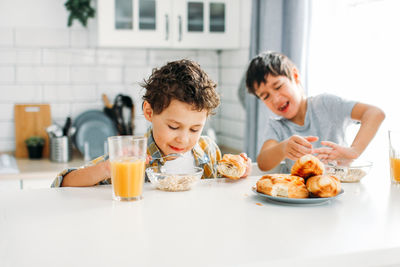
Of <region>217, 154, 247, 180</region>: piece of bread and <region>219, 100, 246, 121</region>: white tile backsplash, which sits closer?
<region>217, 154, 247, 180</region>: piece of bread

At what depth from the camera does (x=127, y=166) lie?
1111 mm

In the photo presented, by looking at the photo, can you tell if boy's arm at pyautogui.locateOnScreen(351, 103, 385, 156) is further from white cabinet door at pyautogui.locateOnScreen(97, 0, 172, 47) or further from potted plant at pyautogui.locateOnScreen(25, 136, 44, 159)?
potted plant at pyautogui.locateOnScreen(25, 136, 44, 159)

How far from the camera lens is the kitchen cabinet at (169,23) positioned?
2828 millimetres

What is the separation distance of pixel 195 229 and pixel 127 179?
0.28 meters

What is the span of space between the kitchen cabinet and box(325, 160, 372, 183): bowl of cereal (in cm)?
186

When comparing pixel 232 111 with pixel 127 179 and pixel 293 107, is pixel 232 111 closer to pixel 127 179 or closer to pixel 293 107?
pixel 293 107

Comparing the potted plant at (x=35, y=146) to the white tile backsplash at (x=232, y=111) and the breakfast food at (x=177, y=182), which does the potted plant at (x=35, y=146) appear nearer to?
the white tile backsplash at (x=232, y=111)

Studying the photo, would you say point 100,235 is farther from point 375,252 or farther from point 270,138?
point 270,138

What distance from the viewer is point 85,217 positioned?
960 mm

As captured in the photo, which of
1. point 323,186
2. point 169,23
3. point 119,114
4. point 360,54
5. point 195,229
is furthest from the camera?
point 119,114

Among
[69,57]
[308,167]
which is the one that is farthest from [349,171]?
[69,57]

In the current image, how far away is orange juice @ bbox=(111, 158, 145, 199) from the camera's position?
1.10m

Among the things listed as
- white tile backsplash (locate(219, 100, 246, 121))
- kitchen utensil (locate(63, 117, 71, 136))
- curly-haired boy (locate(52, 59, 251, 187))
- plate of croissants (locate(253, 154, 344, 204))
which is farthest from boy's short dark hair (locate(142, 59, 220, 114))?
white tile backsplash (locate(219, 100, 246, 121))

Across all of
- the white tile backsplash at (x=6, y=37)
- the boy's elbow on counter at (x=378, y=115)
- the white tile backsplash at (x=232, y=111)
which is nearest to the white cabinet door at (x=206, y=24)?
the white tile backsplash at (x=232, y=111)
